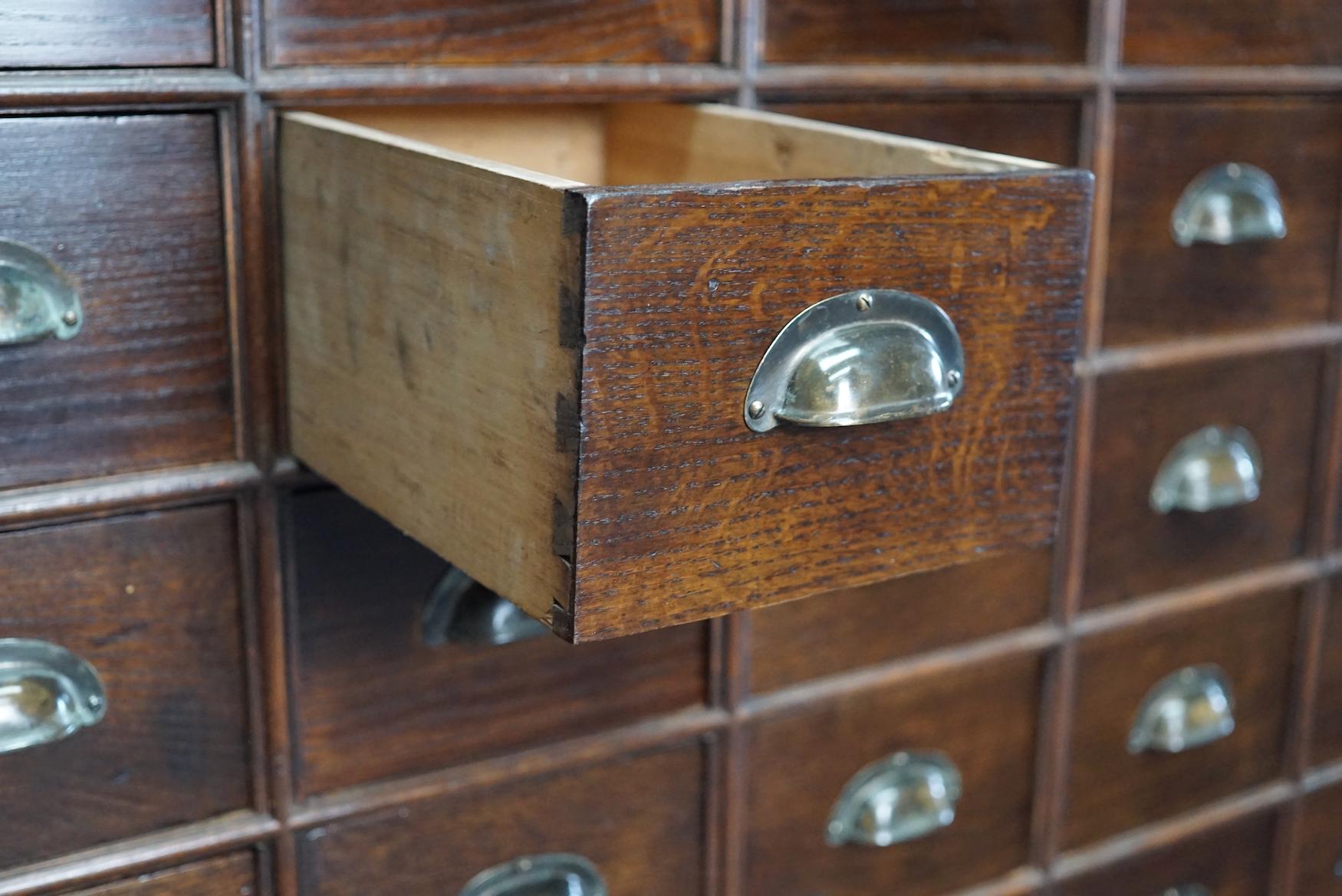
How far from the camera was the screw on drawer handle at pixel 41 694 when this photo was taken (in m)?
0.72

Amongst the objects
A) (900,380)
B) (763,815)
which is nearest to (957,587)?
(763,815)

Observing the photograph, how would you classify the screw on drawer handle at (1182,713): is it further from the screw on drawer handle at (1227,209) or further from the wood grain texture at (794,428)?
the wood grain texture at (794,428)

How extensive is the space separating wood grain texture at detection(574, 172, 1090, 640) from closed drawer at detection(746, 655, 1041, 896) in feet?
1.16

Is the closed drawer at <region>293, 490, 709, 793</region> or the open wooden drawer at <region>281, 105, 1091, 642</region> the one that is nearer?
the open wooden drawer at <region>281, 105, 1091, 642</region>

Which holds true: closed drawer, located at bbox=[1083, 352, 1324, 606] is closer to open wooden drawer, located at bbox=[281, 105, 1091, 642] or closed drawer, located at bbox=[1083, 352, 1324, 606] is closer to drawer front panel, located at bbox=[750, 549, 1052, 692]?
drawer front panel, located at bbox=[750, 549, 1052, 692]

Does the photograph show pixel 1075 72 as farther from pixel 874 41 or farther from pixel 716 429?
pixel 716 429

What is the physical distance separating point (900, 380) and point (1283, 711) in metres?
0.82

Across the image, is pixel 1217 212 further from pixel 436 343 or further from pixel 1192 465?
pixel 436 343

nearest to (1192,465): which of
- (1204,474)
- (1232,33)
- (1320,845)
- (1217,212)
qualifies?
(1204,474)

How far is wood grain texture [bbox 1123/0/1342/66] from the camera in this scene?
101 centimetres

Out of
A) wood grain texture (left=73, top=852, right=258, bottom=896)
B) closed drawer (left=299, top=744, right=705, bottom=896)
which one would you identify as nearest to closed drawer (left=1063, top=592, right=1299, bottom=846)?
closed drawer (left=299, top=744, right=705, bottom=896)

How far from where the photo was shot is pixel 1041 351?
673 millimetres

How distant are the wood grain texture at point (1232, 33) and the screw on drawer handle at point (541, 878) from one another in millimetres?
631

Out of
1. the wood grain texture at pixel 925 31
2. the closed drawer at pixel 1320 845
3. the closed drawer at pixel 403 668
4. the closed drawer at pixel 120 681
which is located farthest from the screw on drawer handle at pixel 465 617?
the closed drawer at pixel 1320 845
